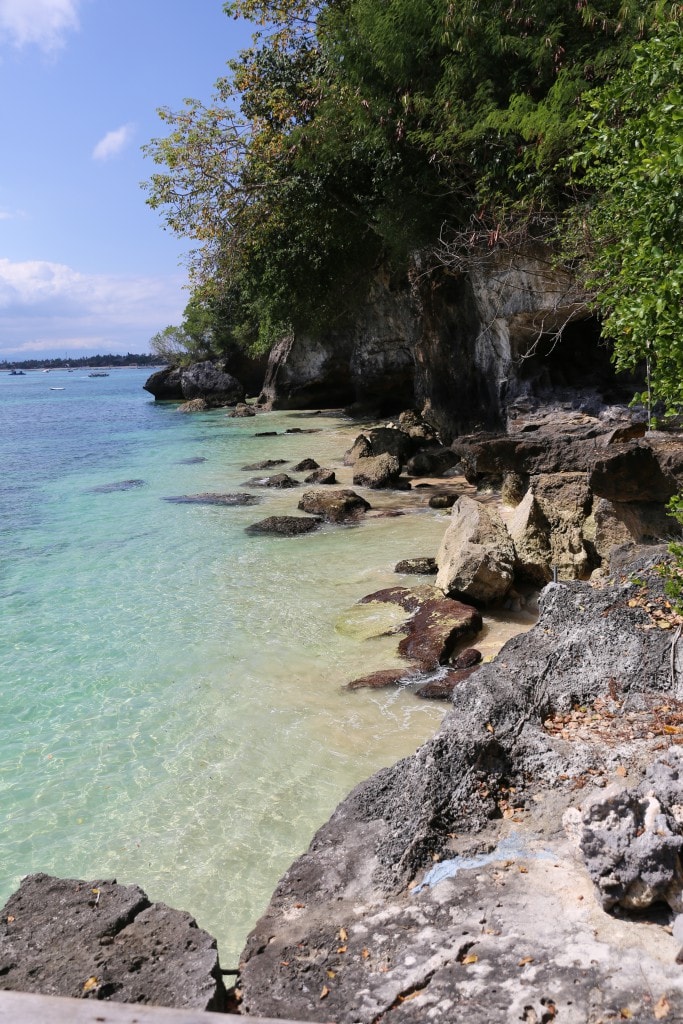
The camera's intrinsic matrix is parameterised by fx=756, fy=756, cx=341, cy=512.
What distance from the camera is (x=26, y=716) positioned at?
6.82 metres

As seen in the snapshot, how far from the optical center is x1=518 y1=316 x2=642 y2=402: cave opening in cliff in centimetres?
1579

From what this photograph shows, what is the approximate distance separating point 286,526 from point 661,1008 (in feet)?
36.1

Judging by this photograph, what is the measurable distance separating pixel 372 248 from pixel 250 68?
5.85 metres

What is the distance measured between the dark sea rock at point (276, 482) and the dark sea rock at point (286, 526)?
13.9 feet

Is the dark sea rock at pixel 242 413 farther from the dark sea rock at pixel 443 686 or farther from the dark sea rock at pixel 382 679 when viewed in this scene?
the dark sea rock at pixel 443 686

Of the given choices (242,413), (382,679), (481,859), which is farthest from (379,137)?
(242,413)

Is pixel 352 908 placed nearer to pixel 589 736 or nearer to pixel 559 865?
pixel 559 865

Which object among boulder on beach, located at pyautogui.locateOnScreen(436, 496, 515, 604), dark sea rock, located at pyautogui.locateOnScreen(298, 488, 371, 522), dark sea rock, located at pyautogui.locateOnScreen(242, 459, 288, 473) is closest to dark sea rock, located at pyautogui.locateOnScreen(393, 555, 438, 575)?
boulder on beach, located at pyautogui.locateOnScreen(436, 496, 515, 604)

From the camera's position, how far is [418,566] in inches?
391

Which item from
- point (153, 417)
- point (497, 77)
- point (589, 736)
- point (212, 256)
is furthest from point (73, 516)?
point (153, 417)

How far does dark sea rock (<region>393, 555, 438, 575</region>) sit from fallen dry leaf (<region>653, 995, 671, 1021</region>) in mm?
7529

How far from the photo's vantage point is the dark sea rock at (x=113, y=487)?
18609 mm

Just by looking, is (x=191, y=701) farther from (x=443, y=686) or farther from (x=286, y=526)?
(x=286, y=526)

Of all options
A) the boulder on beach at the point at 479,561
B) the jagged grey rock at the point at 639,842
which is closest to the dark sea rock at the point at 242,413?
the boulder on beach at the point at 479,561
